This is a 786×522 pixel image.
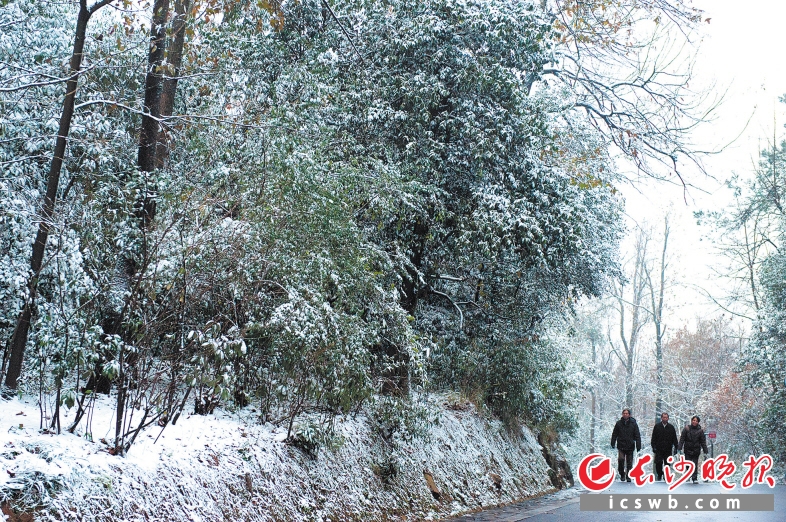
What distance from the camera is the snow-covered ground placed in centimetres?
486

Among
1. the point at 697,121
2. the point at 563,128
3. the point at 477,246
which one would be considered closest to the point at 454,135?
the point at 477,246

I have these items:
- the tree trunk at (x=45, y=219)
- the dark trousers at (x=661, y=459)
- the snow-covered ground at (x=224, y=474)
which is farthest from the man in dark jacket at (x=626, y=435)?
the tree trunk at (x=45, y=219)

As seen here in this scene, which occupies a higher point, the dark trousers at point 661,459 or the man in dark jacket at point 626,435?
the man in dark jacket at point 626,435

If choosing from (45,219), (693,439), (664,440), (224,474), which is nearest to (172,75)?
(45,219)

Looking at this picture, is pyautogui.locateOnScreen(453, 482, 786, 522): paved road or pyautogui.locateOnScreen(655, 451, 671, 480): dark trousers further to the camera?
pyautogui.locateOnScreen(655, 451, 671, 480): dark trousers

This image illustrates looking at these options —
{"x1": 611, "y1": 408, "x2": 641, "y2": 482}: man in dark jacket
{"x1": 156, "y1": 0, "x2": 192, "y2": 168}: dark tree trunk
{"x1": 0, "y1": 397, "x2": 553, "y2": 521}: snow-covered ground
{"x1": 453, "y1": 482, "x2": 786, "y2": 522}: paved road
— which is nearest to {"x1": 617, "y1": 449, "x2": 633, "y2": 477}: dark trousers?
{"x1": 611, "y1": 408, "x2": 641, "y2": 482}: man in dark jacket

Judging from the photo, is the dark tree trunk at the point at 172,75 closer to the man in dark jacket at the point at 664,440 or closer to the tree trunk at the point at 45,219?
the tree trunk at the point at 45,219

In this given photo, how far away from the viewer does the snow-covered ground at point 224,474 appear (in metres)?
4.86

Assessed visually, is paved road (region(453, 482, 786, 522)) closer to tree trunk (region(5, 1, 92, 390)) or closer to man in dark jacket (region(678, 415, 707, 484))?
man in dark jacket (region(678, 415, 707, 484))

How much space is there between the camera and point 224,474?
646 centimetres

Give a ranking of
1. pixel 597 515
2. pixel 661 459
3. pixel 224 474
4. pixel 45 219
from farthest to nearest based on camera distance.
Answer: pixel 661 459
pixel 597 515
pixel 45 219
pixel 224 474

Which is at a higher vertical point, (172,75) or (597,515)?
(172,75)

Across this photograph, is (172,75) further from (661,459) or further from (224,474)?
(661,459)

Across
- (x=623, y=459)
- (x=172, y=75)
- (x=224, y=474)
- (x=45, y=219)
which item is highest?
(x=172, y=75)
